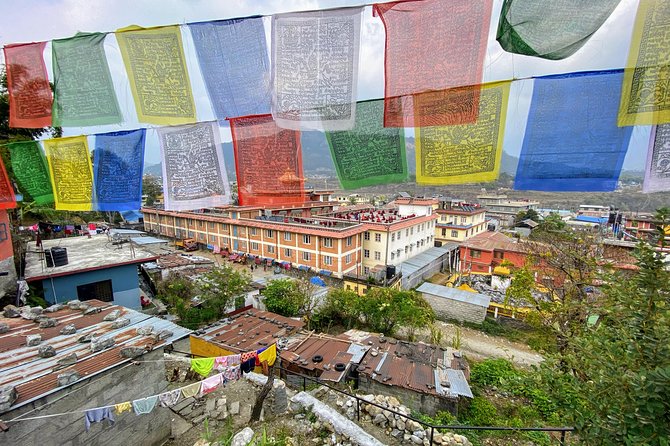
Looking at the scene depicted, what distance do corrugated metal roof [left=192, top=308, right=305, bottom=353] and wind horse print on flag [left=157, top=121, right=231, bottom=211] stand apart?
5957mm

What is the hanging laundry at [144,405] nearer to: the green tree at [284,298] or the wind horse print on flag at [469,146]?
the wind horse print on flag at [469,146]

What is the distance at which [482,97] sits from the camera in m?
3.46

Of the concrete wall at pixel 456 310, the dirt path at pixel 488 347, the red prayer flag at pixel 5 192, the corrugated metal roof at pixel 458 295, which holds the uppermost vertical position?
the red prayer flag at pixel 5 192

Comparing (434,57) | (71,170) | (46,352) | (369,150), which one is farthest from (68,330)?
Result: (434,57)

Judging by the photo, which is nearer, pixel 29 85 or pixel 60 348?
pixel 29 85

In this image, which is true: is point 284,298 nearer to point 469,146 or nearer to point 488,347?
point 488,347

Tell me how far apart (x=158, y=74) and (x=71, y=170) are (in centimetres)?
274

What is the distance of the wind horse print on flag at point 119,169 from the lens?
495 centimetres

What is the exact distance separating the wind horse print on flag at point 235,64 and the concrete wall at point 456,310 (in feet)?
57.8

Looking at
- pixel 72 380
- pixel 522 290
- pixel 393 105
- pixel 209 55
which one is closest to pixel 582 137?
pixel 393 105

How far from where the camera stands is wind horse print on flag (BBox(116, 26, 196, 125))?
4219mm

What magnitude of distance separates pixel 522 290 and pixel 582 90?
9165 mm

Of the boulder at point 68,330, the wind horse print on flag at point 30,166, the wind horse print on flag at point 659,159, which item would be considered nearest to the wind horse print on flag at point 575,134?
the wind horse print on flag at point 659,159

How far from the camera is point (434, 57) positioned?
347cm
